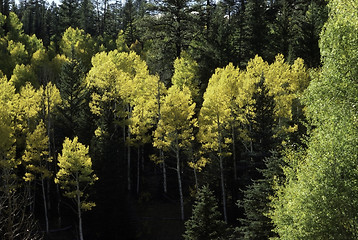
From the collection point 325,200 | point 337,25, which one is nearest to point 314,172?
point 325,200

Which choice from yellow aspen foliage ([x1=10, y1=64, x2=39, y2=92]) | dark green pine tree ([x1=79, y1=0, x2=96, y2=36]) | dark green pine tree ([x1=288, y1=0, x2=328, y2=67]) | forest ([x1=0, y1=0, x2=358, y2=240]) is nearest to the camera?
forest ([x1=0, y1=0, x2=358, y2=240])

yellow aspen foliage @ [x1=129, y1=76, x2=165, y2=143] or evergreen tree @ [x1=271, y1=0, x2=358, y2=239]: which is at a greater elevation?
yellow aspen foliage @ [x1=129, y1=76, x2=165, y2=143]

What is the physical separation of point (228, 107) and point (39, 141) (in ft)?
51.4

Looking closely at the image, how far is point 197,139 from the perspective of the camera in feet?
96.8

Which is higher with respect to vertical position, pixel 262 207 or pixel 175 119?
pixel 175 119

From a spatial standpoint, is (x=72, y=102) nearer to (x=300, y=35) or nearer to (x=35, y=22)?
(x=300, y=35)

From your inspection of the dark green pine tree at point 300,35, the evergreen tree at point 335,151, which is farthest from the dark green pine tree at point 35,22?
the evergreen tree at point 335,151

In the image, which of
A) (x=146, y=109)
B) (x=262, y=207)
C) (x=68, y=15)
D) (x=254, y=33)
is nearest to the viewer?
(x=262, y=207)

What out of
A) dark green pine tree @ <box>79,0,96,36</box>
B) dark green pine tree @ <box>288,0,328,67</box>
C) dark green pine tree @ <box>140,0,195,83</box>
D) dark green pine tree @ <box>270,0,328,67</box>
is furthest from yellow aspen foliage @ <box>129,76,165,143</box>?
dark green pine tree @ <box>79,0,96,36</box>

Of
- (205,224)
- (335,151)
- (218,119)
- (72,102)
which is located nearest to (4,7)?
(72,102)

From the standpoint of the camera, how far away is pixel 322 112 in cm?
1200

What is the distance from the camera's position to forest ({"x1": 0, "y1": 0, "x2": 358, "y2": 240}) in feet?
37.1

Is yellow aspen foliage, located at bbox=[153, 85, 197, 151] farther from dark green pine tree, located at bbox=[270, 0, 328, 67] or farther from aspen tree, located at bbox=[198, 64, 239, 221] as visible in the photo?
dark green pine tree, located at bbox=[270, 0, 328, 67]

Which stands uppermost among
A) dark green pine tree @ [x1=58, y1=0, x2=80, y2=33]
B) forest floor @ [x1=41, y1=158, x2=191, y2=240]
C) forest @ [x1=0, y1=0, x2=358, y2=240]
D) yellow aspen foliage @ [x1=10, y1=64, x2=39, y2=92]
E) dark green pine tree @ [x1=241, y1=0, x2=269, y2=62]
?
dark green pine tree @ [x1=58, y1=0, x2=80, y2=33]
